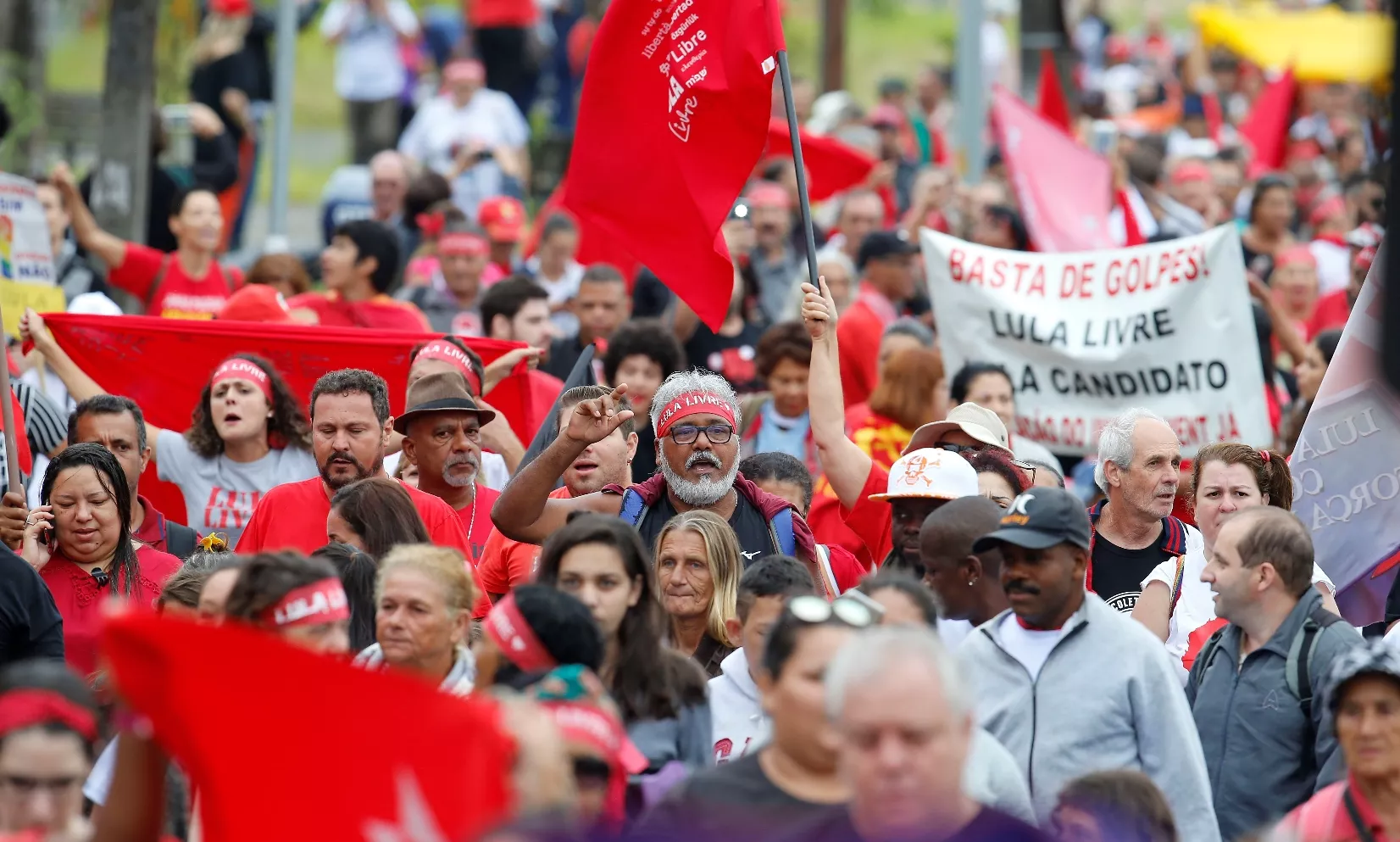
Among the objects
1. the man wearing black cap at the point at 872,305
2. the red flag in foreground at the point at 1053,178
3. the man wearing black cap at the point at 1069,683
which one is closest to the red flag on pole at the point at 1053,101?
the red flag in foreground at the point at 1053,178

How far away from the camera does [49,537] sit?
7.75 m

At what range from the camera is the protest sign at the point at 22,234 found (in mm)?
10531

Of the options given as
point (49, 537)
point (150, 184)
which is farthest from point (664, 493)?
point (150, 184)

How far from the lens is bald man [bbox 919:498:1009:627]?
22.2 feet

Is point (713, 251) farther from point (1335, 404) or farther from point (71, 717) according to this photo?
point (71, 717)

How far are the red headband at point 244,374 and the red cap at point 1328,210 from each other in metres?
9.94

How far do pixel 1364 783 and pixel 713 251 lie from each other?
3766mm

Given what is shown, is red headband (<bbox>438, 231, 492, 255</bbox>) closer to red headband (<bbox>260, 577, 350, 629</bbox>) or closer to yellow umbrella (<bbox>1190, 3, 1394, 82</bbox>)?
red headband (<bbox>260, 577, 350, 629</bbox>)

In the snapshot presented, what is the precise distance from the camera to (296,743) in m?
4.16

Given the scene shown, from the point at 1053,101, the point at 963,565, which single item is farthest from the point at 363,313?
the point at 1053,101

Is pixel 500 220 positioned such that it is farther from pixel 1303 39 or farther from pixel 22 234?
pixel 1303 39

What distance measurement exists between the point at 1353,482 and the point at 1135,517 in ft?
3.87

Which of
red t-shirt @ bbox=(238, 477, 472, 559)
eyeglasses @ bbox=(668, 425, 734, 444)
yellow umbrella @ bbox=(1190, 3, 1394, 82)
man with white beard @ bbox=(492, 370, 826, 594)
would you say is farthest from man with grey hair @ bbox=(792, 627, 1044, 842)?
yellow umbrella @ bbox=(1190, 3, 1394, 82)

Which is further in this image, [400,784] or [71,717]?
[71,717]
